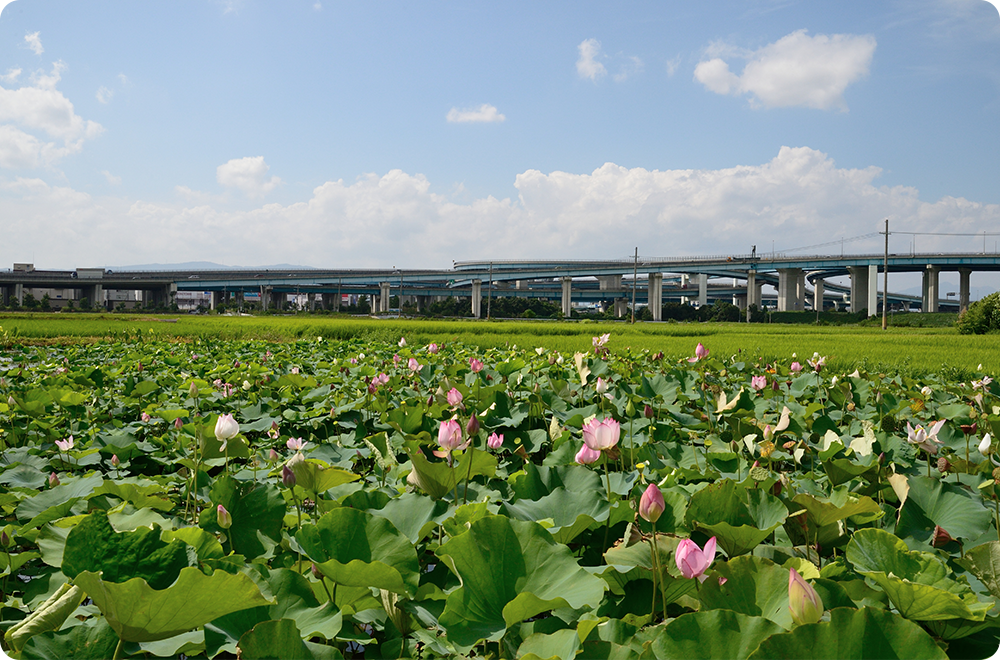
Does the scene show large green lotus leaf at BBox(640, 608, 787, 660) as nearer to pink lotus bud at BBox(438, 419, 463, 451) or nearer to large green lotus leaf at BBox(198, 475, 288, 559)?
pink lotus bud at BBox(438, 419, 463, 451)

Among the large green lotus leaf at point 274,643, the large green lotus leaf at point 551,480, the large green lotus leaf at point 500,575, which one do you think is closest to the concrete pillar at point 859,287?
the large green lotus leaf at point 551,480

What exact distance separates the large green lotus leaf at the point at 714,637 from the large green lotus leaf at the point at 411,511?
726 mm

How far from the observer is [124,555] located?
3.21 feet

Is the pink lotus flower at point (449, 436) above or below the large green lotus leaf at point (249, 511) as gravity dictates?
above

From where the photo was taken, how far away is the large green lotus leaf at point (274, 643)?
0.81 metres

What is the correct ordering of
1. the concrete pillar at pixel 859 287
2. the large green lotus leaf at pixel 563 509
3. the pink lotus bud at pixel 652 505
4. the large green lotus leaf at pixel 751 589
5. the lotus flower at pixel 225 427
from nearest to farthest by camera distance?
the large green lotus leaf at pixel 751 589, the pink lotus bud at pixel 652 505, the large green lotus leaf at pixel 563 509, the lotus flower at pixel 225 427, the concrete pillar at pixel 859 287

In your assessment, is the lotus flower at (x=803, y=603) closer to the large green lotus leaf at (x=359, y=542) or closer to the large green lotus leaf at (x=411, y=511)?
the large green lotus leaf at (x=359, y=542)

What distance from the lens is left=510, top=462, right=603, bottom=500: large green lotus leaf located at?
166 cm

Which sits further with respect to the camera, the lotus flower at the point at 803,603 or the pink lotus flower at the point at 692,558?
the pink lotus flower at the point at 692,558

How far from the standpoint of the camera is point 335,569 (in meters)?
1.00

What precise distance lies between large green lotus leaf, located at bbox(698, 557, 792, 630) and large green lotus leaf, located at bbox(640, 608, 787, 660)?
0.16 metres

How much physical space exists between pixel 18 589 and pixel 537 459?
1.96 metres

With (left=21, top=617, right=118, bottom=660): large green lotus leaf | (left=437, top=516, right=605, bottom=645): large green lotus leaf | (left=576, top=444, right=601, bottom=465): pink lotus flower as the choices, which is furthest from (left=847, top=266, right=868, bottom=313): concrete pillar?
(left=21, top=617, right=118, bottom=660): large green lotus leaf

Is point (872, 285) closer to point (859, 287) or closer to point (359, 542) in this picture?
point (859, 287)
